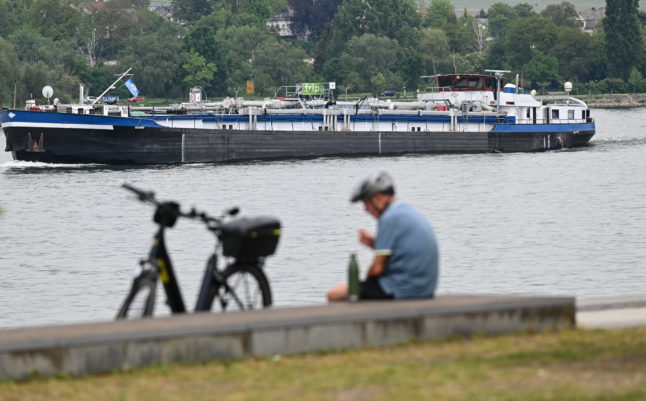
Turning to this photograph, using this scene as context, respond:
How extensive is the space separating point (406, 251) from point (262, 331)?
172 centimetres

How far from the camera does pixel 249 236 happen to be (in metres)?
11.8

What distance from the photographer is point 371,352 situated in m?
10.8

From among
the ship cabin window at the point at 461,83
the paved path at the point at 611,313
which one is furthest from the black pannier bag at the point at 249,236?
the ship cabin window at the point at 461,83

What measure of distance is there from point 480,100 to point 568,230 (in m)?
49.3

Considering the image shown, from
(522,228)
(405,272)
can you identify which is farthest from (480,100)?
(405,272)

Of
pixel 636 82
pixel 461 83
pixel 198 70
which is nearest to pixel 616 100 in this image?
pixel 636 82

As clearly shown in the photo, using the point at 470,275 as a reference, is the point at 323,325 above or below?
above

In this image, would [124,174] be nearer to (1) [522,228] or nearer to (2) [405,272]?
(1) [522,228]

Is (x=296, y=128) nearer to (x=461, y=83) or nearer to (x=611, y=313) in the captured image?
(x=461, y=83)

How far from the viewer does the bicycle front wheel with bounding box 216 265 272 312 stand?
40.2ft

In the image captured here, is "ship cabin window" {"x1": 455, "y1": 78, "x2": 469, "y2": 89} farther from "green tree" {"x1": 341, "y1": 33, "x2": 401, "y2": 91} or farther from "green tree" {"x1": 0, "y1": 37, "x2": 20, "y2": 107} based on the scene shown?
"green tree" {"x1": 341, "y1": 33, "x2": 401, "y2": 91}

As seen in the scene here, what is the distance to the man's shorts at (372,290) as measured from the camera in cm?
1178

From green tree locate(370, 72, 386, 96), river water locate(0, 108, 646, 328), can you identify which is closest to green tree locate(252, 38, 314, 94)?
green tree locate(370, 72, 386, 96)

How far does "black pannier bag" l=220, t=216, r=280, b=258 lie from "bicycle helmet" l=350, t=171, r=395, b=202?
947mm
